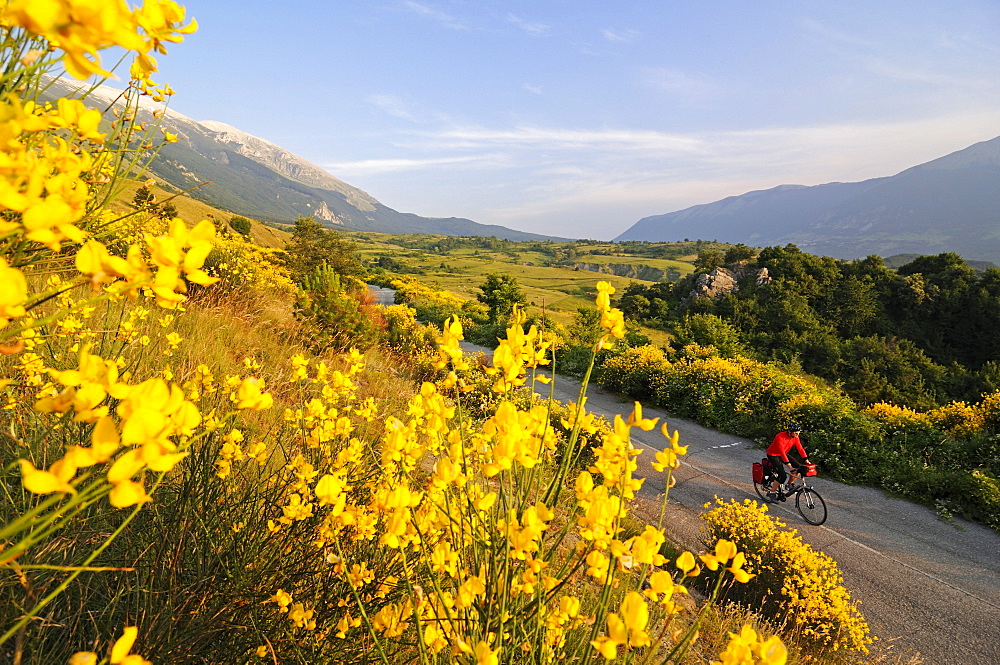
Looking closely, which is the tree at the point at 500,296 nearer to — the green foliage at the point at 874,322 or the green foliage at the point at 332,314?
the green foliage at the point at 874,322

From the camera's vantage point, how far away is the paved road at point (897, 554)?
4.96 m

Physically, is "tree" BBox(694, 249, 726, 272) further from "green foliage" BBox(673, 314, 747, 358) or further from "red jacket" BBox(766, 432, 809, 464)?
"red jacket" BBox(766, 432, 809, 464)

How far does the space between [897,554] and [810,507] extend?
1.11m

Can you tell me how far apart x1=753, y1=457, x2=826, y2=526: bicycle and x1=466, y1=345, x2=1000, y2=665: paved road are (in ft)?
0.46

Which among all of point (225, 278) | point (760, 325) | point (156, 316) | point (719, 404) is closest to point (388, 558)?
point (156, 316)

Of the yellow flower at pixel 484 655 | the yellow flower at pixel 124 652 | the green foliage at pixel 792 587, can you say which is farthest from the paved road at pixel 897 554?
the yellow flower at pixel 124 652

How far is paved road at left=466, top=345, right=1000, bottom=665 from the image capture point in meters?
4.96

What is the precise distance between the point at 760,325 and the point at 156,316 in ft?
70.4

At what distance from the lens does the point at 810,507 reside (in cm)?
726

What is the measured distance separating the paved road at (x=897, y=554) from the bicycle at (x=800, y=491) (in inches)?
5.6

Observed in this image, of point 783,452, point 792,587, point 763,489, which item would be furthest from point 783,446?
point 792,587

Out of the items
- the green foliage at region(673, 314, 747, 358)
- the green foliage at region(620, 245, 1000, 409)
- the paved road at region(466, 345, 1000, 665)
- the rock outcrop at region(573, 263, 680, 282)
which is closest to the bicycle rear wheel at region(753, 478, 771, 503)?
the paved road at region(466, 345, 1000, 665)

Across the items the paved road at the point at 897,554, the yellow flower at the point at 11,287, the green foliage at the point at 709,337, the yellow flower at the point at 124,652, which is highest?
the yellow flower at the point at 11,287

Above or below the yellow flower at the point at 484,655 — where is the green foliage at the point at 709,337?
below
